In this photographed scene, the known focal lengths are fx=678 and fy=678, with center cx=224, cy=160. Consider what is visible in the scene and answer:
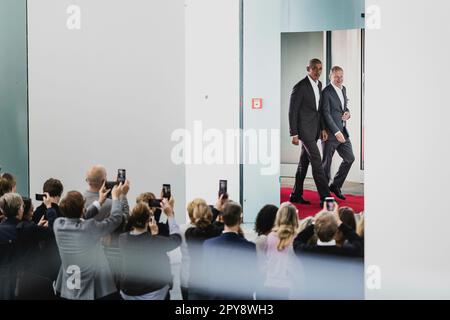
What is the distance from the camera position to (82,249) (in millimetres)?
4883

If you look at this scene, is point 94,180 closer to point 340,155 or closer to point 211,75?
point 211,75

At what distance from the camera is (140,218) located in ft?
15.3

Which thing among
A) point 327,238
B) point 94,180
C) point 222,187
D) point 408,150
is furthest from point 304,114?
point 327,238

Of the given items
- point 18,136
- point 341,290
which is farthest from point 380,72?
point 18,136

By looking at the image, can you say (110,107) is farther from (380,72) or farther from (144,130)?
(380,72)

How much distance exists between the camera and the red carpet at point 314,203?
6358 mm

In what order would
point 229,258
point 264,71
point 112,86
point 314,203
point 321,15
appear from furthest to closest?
point 112,86 < point 264,71 < point 314,203 < point 321,15 < point 229,258

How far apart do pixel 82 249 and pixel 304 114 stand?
2.75m

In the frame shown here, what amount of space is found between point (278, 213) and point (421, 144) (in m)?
1.15

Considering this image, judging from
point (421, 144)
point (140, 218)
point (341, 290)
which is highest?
point (421, 144)

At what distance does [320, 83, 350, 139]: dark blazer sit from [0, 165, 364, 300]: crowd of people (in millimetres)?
1546

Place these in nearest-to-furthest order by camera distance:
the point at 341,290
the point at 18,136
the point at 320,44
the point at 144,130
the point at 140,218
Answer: the point at 140,218 → the point at 341,290 → the point at 320,44 → the point at 144,130 → the point at 18,136

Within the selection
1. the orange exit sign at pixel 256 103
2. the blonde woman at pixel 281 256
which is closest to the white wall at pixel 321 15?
the orange exit sign at pixel 256 103

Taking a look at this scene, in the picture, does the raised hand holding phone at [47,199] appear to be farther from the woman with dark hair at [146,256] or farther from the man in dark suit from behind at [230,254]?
the man in dark suit from behind at [230,254]
